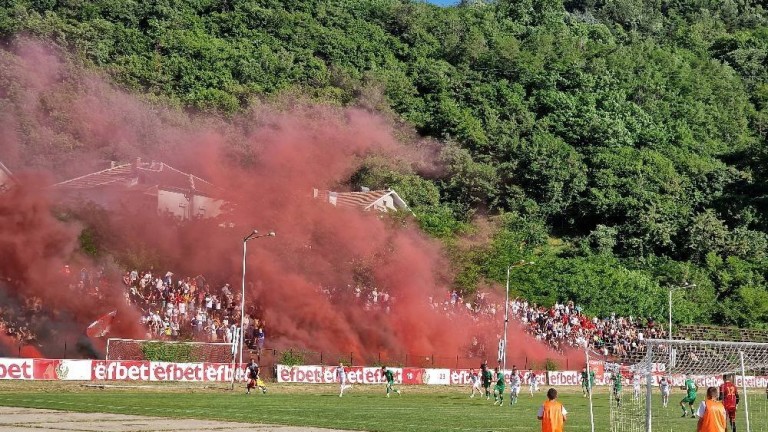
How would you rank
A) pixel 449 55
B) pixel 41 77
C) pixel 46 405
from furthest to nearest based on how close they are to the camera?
pixel 449 55, pixel 41 77, pixel 46 405

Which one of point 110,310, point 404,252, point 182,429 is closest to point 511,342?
point 404,252

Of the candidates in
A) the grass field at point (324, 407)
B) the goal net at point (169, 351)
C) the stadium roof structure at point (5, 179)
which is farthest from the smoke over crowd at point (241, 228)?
the grass field at point (324, 407)

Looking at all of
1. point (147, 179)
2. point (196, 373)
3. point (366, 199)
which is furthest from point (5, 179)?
point (366, 199)

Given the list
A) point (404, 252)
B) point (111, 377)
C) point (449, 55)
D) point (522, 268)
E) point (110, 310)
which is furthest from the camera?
point (449, 55)

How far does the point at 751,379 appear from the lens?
6525 cm

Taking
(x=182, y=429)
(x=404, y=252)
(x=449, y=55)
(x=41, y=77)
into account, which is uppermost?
(x=449, y=55)

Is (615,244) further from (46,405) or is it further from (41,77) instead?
(46,405)

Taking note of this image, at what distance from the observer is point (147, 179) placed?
79750mm

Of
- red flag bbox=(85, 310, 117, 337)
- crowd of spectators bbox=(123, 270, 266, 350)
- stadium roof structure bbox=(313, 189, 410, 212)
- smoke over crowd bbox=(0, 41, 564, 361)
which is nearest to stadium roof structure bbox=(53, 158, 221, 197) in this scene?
smoke over crowd bbox=(0, 41, 564, 361)

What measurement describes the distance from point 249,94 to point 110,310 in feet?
239

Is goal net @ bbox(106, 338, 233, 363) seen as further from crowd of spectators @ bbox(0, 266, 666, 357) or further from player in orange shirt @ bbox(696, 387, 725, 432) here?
player in orange shirt @ bbox(696, 387, 725, 432)

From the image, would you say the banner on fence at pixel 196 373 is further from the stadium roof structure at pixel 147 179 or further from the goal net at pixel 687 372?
the stadium roof structure at pixel 147 179

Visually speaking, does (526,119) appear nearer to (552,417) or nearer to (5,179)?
(5,179)

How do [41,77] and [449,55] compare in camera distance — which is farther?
[449,55]
